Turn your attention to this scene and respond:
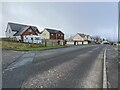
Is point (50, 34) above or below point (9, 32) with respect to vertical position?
below

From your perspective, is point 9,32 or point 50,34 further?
point 50,34

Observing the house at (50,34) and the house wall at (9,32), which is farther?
Answer: the house at (50,34)

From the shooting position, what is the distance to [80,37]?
106625mm

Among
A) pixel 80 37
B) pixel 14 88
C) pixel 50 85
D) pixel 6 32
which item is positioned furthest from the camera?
pixel 80 37

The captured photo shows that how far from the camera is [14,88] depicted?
581 centimetres

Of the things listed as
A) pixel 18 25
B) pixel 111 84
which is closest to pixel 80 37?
pixel 18 25

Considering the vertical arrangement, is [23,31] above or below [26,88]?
above

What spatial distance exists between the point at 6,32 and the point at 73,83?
67.7 metres

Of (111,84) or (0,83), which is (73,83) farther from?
(0,83)

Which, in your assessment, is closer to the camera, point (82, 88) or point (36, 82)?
point (82, 88)

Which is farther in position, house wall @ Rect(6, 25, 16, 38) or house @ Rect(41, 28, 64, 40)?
house @ Rect(41, 28, 64, 40)

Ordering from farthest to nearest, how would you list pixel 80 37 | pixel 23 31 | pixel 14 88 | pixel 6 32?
pixel 80 37
pixel 6 32
pixel 23 31
pixel 14 88

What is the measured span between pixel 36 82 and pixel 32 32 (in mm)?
57222

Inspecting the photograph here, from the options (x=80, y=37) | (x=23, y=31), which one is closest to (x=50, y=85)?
(x=23, y=31)
